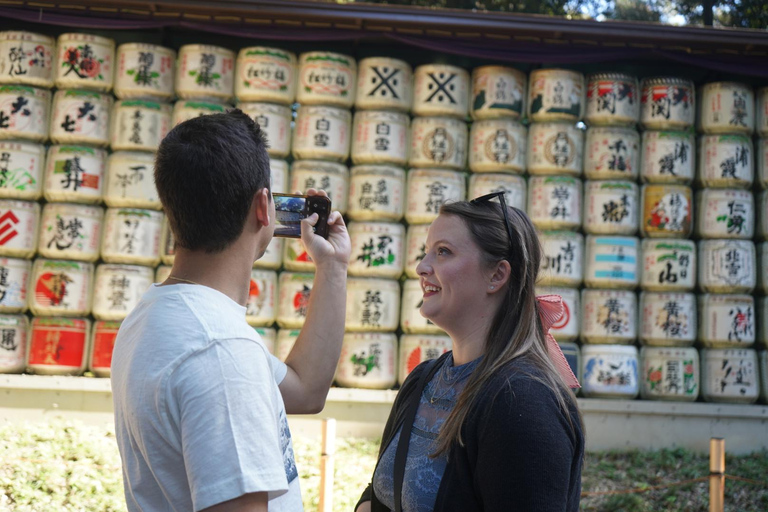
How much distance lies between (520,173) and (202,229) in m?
4.78

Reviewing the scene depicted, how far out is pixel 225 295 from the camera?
1.31m

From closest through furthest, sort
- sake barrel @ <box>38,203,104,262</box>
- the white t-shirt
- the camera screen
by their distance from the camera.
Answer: the white t-shirt, the camera screen, sake barrel @ <box>38,203,104,262</box>

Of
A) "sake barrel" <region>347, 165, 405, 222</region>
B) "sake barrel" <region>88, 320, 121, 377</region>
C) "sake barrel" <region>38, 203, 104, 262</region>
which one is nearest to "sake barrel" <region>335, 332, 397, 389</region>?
"sake barrel" <region>347, 165, 405, 222</region>

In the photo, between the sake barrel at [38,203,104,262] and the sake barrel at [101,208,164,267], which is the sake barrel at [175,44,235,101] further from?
the sake barrel at [38,203,104,262]

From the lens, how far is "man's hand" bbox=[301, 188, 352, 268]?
5.70 ft

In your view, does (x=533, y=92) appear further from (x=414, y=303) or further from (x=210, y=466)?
(x=210, y=466)

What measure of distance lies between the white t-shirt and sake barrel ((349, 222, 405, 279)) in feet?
14.1

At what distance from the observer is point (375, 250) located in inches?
220

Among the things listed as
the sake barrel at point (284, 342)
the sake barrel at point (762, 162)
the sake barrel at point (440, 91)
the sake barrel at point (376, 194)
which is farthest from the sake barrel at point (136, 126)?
the sake barrel at point (762, 162)

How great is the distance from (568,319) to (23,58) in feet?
15.0

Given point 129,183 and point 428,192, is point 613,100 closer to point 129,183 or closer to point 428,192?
point 428,192

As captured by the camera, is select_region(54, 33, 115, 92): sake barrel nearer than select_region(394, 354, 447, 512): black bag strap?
No

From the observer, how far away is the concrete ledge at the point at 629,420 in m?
5.48

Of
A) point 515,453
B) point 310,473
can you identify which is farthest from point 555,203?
point 515,453
